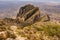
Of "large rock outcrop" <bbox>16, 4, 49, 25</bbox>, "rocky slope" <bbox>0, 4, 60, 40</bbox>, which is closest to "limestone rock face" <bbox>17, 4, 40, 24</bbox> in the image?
"large rock outcrop" <bbox>16, 4, 49, 25</bbox>

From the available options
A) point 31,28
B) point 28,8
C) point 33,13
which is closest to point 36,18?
point 33,13

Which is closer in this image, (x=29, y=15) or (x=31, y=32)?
(x=31, y=32)

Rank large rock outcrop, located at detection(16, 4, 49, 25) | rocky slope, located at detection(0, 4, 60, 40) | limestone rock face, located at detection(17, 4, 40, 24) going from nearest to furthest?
rocky slope, located at detection(0, 4, 60, 40), large rock outcrop, located at detection(16, 4, 49, 25), limestone rock face, located at detection(17, 4, 40, 24)

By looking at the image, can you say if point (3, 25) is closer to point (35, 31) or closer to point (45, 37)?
point (35, 31)

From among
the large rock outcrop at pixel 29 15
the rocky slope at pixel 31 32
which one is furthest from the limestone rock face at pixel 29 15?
the rocky slope at pixel 31 32

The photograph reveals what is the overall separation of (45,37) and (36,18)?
1362 cm

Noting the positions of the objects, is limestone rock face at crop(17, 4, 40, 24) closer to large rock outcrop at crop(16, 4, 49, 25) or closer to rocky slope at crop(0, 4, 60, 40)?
large rock outcrop at crop(16, 4, 49, 25)

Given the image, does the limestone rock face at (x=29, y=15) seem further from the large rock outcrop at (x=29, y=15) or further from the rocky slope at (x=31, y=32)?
the rocky slope at (x=31, y=32)

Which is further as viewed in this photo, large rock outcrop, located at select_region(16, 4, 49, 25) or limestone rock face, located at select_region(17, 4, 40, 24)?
limestone rock face, located at select_region(17, 4, 40, 24)

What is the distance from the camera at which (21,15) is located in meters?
48.8

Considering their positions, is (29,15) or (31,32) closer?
(31,32)

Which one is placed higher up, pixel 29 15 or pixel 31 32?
pixel 29 15

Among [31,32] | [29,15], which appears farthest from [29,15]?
[31,32]

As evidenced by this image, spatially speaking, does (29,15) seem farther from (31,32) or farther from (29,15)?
(31,32)
